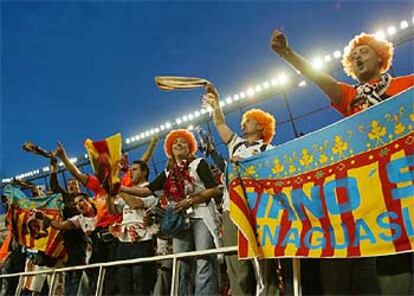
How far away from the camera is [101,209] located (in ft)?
15.5

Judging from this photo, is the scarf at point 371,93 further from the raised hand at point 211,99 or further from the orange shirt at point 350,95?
the raised hand at point 211,99

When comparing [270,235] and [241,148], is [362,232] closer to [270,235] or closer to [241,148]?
[270,235]

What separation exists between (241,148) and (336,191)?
101 centimetres

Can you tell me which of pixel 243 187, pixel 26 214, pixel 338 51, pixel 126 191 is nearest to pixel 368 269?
pixel 243 187

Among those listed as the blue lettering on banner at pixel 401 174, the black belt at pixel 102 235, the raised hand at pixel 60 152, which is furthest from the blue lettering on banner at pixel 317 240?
the raised hand at pixel 60 152

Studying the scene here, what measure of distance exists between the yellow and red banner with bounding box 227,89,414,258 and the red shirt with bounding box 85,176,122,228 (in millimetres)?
1804

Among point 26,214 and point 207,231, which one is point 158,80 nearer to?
point 207,231

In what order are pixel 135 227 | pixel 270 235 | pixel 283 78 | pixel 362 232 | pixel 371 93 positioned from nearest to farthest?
pixel 362 232 → pixel 371 93 → pixel 270 235 → pixel 135 227 → pixel 283 78

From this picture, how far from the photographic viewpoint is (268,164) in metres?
3.03

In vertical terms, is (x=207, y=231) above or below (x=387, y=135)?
below

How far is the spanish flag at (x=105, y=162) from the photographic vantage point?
3.98 metres

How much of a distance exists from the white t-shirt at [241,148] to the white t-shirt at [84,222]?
2011 mm

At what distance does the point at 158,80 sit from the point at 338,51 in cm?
956

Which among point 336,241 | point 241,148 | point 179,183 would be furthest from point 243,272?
point 179,183
